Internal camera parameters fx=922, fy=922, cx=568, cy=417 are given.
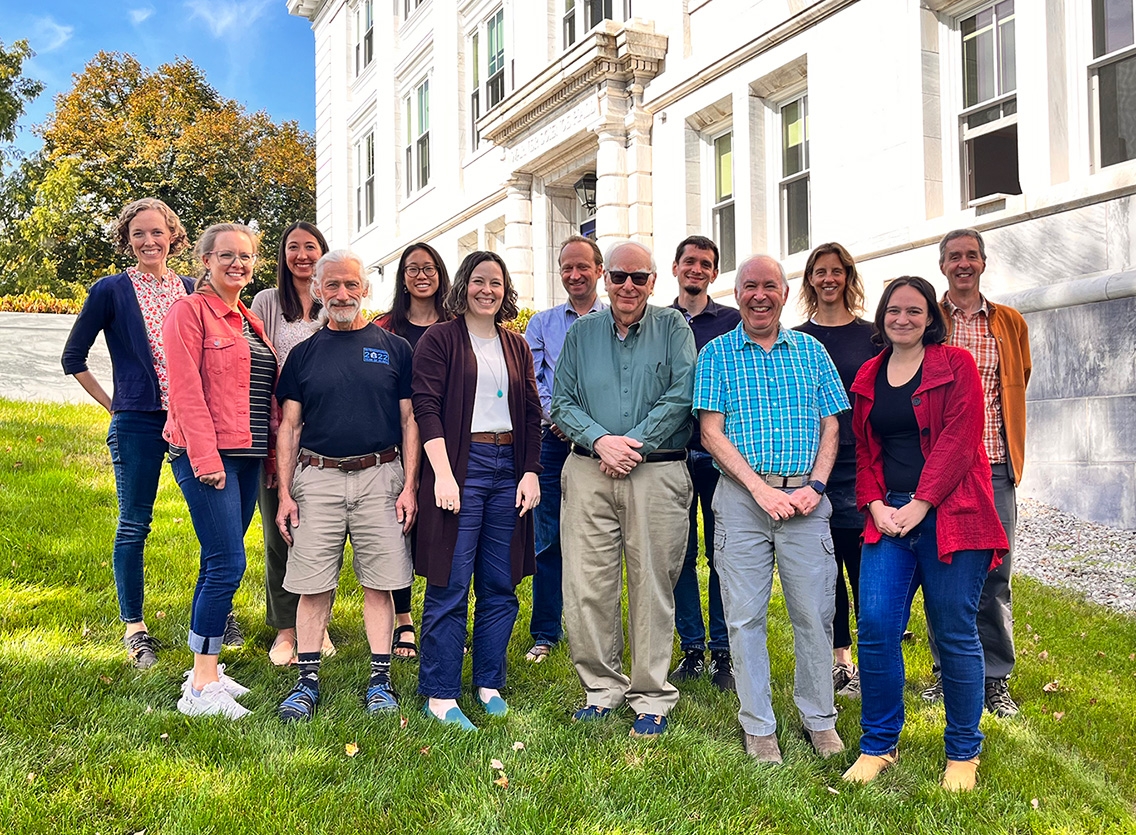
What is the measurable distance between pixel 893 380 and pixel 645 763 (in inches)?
81.9

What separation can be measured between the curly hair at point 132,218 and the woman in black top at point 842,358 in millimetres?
3637

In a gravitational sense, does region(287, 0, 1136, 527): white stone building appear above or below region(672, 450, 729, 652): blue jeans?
above

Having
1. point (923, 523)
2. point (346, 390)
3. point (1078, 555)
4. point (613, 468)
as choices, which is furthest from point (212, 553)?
point (1078, 555)

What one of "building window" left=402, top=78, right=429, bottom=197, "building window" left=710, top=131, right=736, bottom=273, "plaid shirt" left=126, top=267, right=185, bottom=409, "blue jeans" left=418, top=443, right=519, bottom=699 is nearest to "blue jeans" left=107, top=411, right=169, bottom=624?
"plaid shirt" left=126, top=267, right=185, bottom=409

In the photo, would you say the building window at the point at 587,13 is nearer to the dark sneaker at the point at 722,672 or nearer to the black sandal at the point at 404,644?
the black sandal at the point at 404,644

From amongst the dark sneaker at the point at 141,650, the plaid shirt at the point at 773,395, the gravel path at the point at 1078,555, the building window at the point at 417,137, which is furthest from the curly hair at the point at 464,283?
the building window at the point at 417,137

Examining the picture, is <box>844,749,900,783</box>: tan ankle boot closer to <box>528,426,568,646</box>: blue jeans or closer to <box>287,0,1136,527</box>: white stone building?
<box>528,426,568,646</box>: blue jeans

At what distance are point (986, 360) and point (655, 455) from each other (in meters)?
1.90

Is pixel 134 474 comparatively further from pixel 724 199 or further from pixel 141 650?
pixel 724 199

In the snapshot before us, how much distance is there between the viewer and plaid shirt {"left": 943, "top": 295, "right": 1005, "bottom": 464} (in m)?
4.89

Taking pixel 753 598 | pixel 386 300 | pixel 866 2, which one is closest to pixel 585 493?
pixel 753 598

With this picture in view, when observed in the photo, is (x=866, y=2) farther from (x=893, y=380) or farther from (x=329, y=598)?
(x=329, y=598)

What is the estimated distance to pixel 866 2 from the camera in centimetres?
1055

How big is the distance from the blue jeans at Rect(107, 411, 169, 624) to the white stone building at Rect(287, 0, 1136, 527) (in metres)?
7.53
